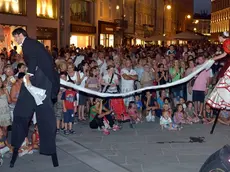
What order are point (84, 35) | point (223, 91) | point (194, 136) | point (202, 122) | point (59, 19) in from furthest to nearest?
1. point (84, 35)
2. point (59, 19)
3. point (202, 122)
4. point (194, 136)
5. point (223, 91)

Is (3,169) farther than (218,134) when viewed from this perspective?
No

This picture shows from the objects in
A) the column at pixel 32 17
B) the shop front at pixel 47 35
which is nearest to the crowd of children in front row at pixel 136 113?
the column at pixel 32 17

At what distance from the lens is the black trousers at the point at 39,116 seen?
597 centimetres

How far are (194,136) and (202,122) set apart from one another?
141 centimetres

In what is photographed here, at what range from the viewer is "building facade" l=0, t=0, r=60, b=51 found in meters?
20.1

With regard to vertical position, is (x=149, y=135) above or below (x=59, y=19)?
below

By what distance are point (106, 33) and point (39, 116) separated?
1069 inches

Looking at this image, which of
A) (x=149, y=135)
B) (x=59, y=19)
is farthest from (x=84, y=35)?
(x=149, y=135)

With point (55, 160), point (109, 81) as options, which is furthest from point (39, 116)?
point (109, 81)

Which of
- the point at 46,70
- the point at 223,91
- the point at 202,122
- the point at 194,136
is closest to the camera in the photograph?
the point at 46,70

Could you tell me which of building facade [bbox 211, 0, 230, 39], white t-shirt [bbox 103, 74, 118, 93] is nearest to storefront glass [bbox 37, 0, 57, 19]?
white t-shirt [bbox 103, 74, 118, 93]

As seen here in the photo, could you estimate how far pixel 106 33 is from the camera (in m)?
32.8

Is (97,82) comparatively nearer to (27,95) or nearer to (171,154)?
(171,154)

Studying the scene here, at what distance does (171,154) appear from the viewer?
278 inches
